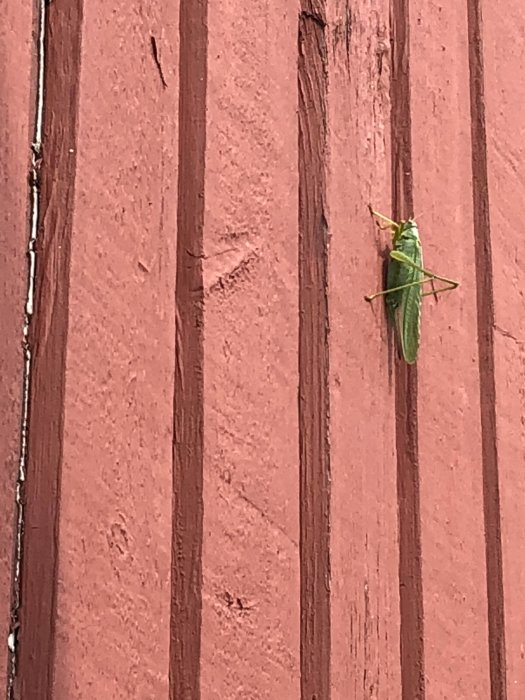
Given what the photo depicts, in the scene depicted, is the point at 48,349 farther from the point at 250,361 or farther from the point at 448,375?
the point at 448,375

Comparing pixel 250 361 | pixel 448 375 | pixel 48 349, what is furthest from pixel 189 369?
pixel 448 375

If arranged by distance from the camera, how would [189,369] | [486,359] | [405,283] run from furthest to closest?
1. [486,359]
2. [405,283]
3. [189,369]

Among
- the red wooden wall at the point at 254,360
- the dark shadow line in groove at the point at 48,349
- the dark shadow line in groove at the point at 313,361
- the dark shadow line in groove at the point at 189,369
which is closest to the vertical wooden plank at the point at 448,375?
the red wooden wall at the point at 254,360

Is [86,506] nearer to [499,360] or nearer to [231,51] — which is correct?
[231,51]

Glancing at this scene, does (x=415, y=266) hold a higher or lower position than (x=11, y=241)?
higher

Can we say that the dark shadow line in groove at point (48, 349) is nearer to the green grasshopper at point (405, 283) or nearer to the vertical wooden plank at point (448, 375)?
the green grasshopper at point (405, 283)

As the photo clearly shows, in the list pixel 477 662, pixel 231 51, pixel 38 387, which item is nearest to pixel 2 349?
pixel 38 387

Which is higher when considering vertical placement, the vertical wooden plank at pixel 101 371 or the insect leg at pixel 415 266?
the insect leg at pixel 415 266
